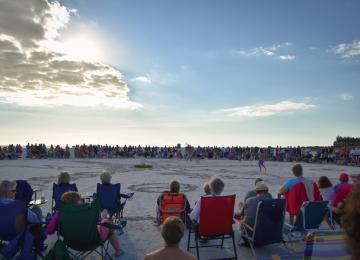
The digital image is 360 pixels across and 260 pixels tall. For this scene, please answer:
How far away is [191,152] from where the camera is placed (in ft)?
130

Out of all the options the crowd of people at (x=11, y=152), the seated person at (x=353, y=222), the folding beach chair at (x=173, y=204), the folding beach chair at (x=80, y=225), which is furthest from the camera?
the crowd of people at (x=11, y=152)

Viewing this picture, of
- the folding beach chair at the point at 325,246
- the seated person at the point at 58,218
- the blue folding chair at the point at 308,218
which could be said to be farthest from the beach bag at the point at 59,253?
the blue folding chair at the point at 308,218

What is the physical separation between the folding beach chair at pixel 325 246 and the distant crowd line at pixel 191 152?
30.9 meters

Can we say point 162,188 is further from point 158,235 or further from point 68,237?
point 68,237

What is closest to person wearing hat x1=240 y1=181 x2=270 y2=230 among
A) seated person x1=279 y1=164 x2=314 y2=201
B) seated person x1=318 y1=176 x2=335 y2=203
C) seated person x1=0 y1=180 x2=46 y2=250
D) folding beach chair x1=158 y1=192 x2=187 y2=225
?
seated person x1=279 y1=164 x2=314 y2=201

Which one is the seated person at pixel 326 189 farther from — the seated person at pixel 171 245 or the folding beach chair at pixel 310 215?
the seated person at pixel 171 245

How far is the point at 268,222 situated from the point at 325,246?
2319 millimetres

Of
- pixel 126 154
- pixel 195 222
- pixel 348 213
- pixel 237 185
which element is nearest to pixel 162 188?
pixel 237 185

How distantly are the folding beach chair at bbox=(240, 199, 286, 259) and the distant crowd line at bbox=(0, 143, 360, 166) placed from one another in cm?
2849

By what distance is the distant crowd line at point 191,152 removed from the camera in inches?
1419

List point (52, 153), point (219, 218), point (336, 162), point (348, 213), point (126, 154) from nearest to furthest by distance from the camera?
point (348, 213), point (219, 218), point (336, 162), point (52, 153), point (126, 154)

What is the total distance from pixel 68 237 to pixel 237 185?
1065cm

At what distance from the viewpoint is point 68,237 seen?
17.7 feet

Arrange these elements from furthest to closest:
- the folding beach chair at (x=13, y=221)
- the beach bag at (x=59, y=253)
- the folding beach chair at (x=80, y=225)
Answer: the folding beach chair at (x=13, y=221) < the folding beach chair at (x=80, y=225) < the beach bag at (x=59, y=253)
